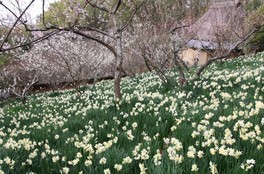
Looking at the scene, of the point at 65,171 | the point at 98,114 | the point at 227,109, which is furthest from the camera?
the point at 98,114

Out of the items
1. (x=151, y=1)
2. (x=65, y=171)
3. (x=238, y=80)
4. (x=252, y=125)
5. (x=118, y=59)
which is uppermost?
(x=151, y=1)

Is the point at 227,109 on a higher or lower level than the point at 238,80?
lower

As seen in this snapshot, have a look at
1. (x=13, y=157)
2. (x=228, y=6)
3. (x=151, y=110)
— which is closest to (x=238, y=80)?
(x=151, y=110)

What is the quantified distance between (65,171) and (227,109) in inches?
92.6

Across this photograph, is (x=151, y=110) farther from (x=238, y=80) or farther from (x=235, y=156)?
(x=235, y=156)

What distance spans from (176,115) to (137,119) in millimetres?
557

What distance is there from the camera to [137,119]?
4738mm

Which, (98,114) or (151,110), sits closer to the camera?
(151,110)

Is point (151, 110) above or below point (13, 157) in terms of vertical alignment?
above

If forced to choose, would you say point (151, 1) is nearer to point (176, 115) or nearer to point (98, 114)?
point (98, 114)

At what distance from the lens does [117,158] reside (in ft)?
9.54

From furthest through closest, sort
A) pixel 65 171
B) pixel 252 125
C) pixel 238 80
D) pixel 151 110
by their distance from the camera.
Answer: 1. pixel 238 80
2. pixel 151 110
3. pixel 252 125
4. pixel 65 171

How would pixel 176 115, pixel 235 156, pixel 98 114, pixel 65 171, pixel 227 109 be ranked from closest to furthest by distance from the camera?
pixel 235 156 < pixel 65 171 < pixel 227 109 < pixel 176 115 < pixel 98 114

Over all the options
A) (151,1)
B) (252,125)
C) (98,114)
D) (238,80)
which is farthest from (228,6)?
(252,125)
